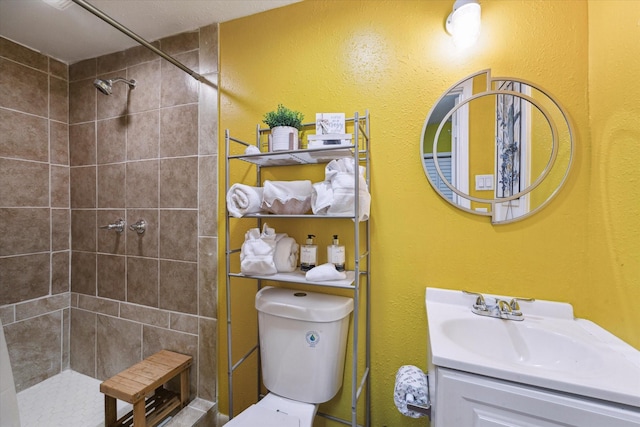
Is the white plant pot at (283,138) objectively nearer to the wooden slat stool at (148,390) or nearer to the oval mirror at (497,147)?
the oval mirror at (497,147)

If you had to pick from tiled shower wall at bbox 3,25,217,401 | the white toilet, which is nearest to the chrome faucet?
the white toilet

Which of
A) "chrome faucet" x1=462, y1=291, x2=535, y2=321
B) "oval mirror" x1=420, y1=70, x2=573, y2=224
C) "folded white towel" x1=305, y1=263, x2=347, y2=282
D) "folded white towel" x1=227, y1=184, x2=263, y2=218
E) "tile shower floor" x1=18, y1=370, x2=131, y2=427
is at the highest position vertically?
"oval mirror" x1=420, y1=70, x2=573, y2=224

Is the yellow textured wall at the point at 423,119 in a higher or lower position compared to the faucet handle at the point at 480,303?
higher

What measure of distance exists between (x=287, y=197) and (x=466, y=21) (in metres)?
0.92

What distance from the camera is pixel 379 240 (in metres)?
1.18

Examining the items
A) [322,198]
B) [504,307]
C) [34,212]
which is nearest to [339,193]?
[322,198]

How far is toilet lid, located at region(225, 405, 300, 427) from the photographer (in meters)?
0.99

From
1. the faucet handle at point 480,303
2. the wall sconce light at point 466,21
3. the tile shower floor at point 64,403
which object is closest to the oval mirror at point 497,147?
the wall sconce light at point 466,21

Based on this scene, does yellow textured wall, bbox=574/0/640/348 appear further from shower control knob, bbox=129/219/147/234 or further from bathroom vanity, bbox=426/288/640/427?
shower control knob, bbox=129/219/147/234

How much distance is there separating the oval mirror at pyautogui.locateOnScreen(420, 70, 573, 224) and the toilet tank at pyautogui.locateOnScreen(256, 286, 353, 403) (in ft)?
2.20

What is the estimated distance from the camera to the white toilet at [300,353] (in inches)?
41.8

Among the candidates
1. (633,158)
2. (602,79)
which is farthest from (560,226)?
(602,79)

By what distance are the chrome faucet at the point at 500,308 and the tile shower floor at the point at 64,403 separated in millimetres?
1894

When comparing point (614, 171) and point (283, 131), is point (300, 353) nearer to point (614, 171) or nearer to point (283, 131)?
point (283, 131)
